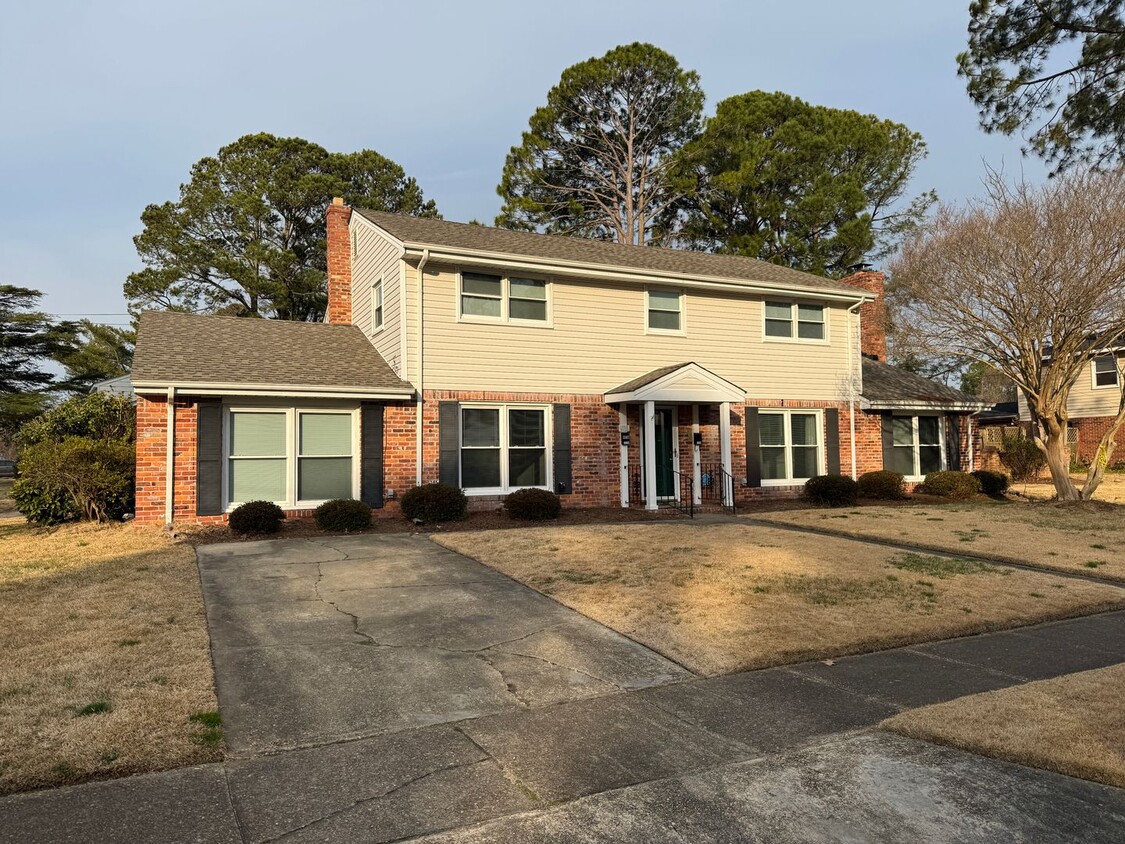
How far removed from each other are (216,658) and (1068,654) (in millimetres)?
6512

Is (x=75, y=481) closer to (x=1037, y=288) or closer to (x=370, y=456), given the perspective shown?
(x=370, y=456)

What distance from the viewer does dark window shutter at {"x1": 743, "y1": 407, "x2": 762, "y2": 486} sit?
1638 centimetres

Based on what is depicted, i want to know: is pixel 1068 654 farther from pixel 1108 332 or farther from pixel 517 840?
pixel 1108 332

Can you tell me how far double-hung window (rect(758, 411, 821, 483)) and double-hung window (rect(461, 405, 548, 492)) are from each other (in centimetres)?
535

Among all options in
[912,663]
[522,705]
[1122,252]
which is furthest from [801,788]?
[1122,252]

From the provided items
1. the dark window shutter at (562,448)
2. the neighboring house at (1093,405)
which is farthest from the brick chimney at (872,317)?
the neighboring house at (1093,405)

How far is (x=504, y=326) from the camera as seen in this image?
14.4 m

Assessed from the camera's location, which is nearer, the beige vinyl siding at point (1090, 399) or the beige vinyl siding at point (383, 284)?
the beige vinyl siding at point (383, 284)

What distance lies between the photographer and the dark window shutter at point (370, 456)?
13.1 meters

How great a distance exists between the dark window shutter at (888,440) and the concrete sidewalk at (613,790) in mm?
14687

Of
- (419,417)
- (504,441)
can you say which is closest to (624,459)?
(504,441)

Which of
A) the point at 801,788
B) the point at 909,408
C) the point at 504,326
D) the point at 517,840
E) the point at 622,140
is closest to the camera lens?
the point at 517,840

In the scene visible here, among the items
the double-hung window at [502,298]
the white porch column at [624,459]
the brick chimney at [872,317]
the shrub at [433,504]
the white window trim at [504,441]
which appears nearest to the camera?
the shrub at [433,504]

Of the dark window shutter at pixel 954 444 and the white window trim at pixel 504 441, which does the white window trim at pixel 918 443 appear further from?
the white window trim at pixel 504 441
